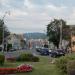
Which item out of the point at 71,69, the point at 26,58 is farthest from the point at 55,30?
the point at 71,69

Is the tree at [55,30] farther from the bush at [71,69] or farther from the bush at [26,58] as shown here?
the bush at [71,69]

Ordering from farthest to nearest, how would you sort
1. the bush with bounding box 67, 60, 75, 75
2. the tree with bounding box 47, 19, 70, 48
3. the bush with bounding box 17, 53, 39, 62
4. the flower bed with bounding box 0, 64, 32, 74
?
1. the tree with bounding box 47, 19, 70, 48
2. the bush with bounding box 17, 53, 39, 62
3. the flower bed with bounding box 0, 64, 32, 74
4. the bush with bounding box 67, 60, 75, 75

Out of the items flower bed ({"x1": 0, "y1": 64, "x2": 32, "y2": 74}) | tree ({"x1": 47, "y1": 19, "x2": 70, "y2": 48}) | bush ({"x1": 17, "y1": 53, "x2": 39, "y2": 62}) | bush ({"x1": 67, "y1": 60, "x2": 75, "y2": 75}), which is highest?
tree ({"x1": 47, "y1": 19, "x2": 70, "y2": 48})

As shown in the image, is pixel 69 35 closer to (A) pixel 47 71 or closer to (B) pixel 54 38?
(B) pixel 54 38


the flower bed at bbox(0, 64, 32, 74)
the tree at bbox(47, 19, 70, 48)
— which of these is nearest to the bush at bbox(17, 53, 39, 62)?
the flower bed at bbox(0, 64, 32, 74)

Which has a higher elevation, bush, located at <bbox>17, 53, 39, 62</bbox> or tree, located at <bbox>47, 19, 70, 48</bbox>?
tree, located at <bbox>47, 19, 70, 48</bbox>

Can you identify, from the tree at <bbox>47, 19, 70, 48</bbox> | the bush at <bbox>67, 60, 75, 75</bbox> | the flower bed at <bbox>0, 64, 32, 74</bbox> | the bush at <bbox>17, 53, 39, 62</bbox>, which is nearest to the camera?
the bush at <bbox>67, 60, 75, 75</bbox>

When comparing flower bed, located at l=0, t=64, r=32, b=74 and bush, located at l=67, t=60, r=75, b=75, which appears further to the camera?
flower bed, located at l=0, t=64, r=32, b=74

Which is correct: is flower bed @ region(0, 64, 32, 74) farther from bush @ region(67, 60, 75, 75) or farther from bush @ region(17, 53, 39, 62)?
bush @ region(17, 53, 39, 62)

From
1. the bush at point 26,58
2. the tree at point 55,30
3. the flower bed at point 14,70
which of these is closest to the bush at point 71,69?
the flower bed at point 14,70

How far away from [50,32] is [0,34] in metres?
22.0

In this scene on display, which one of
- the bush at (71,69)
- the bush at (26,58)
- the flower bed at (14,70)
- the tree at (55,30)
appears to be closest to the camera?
the bush at (71,69)

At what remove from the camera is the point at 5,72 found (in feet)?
85.5

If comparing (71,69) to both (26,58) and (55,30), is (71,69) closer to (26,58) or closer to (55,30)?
(26,58)
